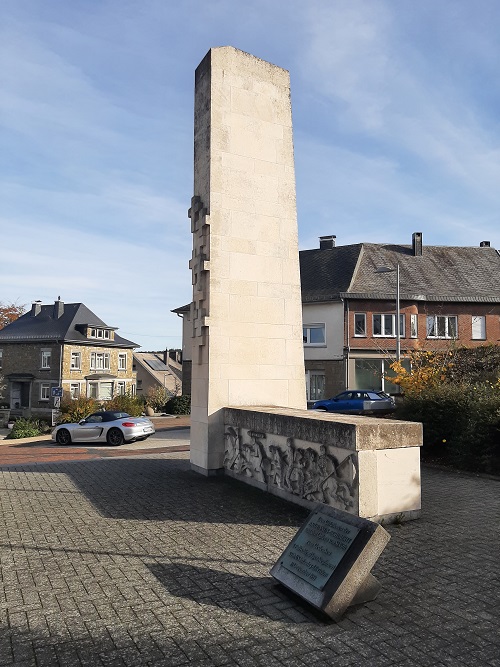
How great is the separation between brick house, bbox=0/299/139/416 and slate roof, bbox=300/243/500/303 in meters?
24.7

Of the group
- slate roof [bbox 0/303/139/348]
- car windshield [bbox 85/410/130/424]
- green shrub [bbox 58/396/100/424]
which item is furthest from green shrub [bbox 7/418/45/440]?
slate roof [bbox 0/303/139/348]

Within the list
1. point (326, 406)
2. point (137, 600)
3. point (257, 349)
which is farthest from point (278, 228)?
point (326, 406)

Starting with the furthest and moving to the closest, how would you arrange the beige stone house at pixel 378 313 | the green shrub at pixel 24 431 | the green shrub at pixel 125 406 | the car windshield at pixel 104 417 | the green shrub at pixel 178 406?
the green shrub at pixel 178 406 < the beige stone house at pixel 378 313 < the green shrub at pixel 125 406 < the green shrub at pixel 24 431 < the car windshield at pixel 104 417

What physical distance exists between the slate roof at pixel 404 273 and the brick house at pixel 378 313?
0.07 meters

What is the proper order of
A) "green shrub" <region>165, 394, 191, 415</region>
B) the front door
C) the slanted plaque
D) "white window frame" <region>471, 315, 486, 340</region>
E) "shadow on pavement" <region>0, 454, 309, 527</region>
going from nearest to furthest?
the slanted plaque, "shadow on pavement" <region>0, 454, 309, 527</region>, "white window frame" <region>471, 315, 486, 340</region>, "green shrub" <region>165, 394, 191, 415</region>, the front door

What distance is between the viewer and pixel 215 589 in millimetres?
5586

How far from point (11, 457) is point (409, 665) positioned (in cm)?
1668

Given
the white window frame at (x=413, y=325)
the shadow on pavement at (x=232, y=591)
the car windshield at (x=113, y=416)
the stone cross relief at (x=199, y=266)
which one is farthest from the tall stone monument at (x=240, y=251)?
the white window frame at (x=413, y=325)

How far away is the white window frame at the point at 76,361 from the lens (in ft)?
175

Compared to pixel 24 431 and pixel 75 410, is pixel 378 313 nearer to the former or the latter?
pixel 75 410

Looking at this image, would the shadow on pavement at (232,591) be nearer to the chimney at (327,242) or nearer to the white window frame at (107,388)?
the chimney at (327,242)

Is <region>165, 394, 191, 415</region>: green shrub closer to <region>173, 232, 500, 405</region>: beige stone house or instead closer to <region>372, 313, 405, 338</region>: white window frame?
<region>173, 232, 500, 405</region>: beige stone house

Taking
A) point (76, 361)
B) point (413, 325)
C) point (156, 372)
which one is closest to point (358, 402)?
point (413, 325)

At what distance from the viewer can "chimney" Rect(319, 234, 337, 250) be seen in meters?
43.1
